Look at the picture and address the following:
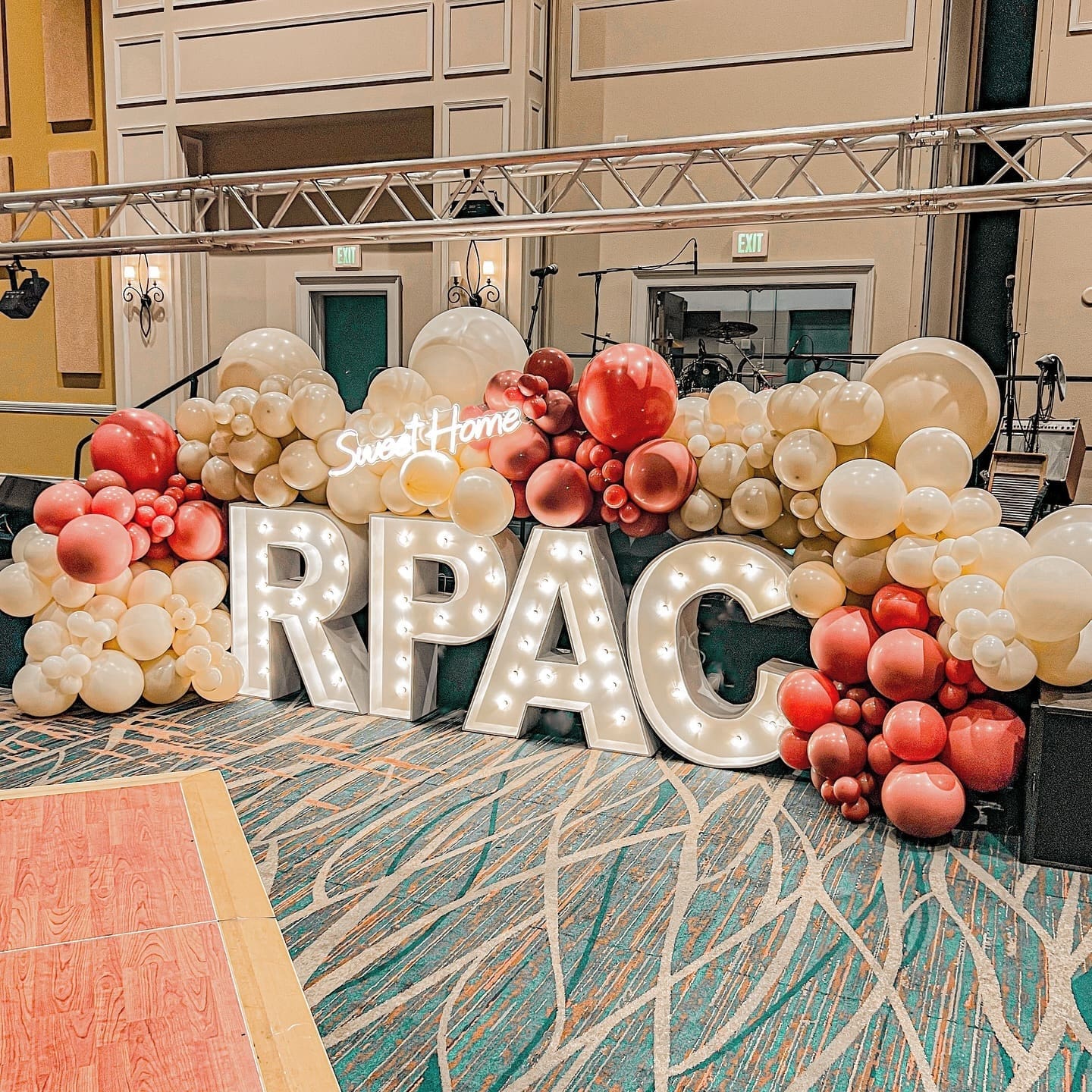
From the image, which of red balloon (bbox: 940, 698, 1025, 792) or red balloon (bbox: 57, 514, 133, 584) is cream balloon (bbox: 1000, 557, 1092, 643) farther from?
red balloon (bbox: 57, 514, 133, 584)

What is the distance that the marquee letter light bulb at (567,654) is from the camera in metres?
4.27

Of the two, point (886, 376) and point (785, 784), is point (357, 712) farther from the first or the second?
point (886, 376)

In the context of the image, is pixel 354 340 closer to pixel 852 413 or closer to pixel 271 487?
pixel 271 487

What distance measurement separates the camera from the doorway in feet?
28.3

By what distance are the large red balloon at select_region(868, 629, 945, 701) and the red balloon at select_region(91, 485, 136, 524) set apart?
317cm

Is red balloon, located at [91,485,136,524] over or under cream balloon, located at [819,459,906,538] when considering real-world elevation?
under

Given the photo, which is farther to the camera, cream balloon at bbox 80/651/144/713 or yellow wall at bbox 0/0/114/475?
yellow wall at bbox 0/0/114/475

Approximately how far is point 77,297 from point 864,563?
7.98 meters

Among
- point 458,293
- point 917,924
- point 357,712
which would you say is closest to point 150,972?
point 917,924

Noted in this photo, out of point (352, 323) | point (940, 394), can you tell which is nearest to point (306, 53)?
point (352, 323)

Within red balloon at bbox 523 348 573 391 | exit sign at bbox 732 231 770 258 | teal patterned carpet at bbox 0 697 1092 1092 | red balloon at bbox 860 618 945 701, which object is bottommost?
teal patterned carpet at bbox 0 697 1092 1092

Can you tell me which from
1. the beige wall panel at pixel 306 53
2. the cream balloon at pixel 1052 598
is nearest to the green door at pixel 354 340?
the beige wall panel at pixel 306 53

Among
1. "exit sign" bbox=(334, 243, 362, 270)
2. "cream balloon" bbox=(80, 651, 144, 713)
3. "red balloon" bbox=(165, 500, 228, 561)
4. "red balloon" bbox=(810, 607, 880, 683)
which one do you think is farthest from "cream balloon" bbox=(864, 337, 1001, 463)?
"exit sign" bbox=(334, 243, 362, 270)

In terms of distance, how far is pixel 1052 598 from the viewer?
3174mm
